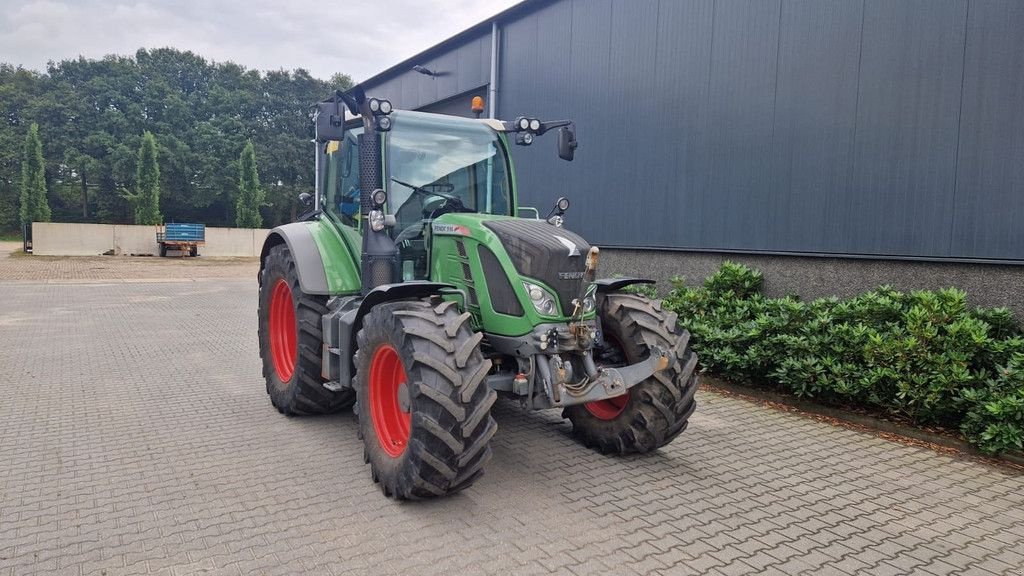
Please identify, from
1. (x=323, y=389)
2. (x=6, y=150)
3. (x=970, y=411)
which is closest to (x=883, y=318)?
(x=970, y=411)

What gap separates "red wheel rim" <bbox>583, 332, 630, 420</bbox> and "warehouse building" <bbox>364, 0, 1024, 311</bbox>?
3327 millimetres

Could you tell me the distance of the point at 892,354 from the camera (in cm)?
540

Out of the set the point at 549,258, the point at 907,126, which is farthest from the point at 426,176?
the point at 907,126

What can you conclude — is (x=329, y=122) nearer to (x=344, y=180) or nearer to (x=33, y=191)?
(x=344, y=180)

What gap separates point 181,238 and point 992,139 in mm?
33180

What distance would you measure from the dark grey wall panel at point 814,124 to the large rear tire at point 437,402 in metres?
4.76

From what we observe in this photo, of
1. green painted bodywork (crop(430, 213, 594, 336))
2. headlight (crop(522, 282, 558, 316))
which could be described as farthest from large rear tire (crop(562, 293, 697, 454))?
headlight (crop(522, 282, 558, 316))

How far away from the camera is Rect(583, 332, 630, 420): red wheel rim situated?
184 inches

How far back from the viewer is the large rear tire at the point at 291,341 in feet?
17.3

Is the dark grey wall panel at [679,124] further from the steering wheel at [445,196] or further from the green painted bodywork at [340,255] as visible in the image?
the green painted bodywork at [340,255]

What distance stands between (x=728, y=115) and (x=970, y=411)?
4.35 m

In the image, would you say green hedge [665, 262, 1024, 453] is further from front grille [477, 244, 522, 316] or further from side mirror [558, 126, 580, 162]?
front grille [477, 244, 522, 316]

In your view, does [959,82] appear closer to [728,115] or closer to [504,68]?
[728,115]

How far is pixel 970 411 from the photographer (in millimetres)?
4902
